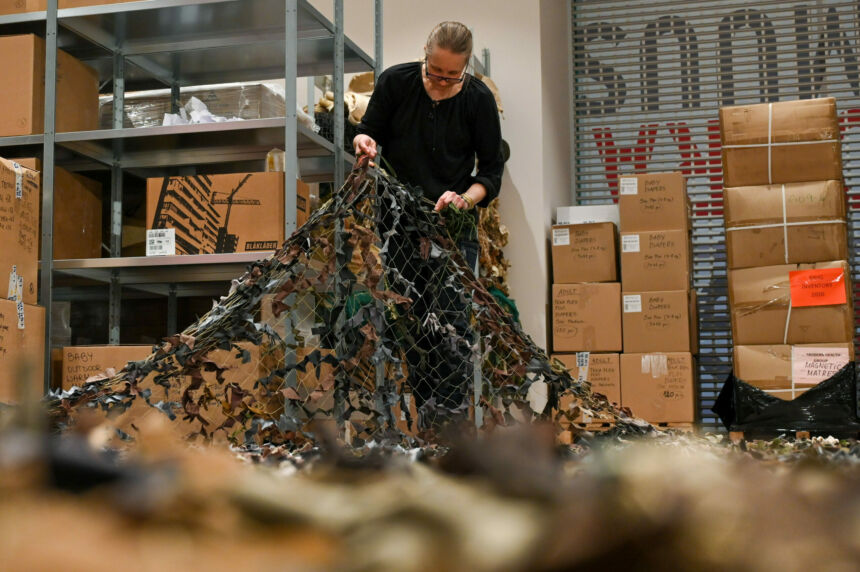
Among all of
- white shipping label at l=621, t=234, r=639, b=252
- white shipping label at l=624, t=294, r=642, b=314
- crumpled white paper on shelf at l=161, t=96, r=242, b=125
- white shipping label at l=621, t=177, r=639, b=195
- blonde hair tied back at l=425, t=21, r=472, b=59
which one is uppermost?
blonde hair tied back at l=425, t=21, r=472, b=59

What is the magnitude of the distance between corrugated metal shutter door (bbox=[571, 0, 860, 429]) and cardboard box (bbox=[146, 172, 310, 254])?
9.23 ft

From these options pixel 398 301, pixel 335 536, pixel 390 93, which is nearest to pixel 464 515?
pixel 335 536

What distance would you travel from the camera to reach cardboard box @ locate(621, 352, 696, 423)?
158 inches

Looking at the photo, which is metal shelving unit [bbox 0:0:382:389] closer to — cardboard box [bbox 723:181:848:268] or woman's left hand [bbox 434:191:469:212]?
woman's left hand [bbox 434:191:469:212]

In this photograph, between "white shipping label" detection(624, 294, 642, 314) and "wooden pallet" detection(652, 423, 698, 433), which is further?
"white shipping label" detection(624, 294, 642, 314)

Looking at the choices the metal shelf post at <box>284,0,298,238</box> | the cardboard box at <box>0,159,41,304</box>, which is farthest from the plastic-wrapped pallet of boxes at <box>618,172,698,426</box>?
the cardboard box at <box>0,159,41,304</box>

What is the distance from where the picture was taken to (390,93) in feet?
8.72

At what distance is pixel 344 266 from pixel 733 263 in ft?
9.05

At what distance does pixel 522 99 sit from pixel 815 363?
1.85m

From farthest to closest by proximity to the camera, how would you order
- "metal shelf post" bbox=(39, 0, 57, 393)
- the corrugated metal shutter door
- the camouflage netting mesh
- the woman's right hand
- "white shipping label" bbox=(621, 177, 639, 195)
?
the corrugated metal shutter door → "white shipping label" bbox=(621, 177, 639, 195) → "metal shelf post" bbox=(39, 0, 57, 393) → the woman's right hand → the camouflage netting mesh

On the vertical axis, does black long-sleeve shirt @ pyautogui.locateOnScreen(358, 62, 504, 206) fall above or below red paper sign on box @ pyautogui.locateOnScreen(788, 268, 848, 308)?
above

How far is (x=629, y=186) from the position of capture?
4.27m

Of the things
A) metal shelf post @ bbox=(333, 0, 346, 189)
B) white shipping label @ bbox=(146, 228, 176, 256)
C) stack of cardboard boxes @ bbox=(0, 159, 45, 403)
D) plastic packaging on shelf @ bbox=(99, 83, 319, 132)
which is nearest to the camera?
stack of cardboard boxes @ bbox=(0, 159, 45, 403)

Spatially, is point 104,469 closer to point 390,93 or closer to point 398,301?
point 398,301
